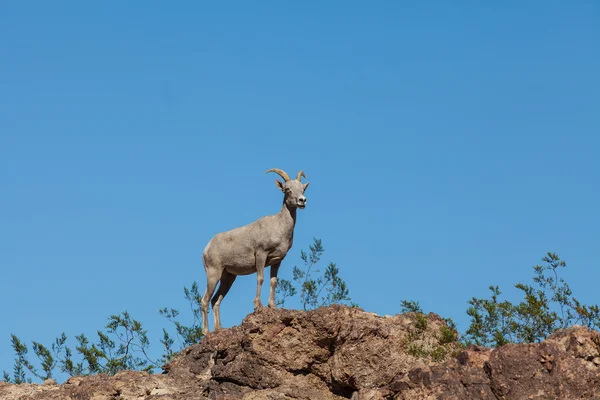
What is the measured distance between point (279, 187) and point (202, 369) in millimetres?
4397

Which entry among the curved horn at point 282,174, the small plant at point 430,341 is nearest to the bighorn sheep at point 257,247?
the curved horn at point 282,174

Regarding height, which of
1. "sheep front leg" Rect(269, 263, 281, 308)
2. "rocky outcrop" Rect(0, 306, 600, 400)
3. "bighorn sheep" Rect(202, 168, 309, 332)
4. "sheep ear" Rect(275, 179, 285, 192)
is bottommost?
"rocky outcrop" Rect(0, 306, 600, 400)

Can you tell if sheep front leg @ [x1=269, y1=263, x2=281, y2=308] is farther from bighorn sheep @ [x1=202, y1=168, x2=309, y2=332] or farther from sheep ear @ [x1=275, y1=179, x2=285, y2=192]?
sheep ear @ [x1=275, y1=179, x2=285, y2=192]

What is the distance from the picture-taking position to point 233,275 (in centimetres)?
2138

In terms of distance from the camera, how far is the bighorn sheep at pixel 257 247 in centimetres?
1998

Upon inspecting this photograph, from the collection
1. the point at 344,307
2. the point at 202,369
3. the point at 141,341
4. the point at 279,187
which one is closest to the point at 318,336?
the point at 344,307

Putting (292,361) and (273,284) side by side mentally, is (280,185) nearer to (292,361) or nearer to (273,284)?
(273,284)

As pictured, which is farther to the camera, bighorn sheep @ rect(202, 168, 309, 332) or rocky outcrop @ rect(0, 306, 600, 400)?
bighorn sheep @ rect(202, 168, 309, 332)

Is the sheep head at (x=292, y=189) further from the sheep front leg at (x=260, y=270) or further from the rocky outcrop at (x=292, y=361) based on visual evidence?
the rocky outcrop at (x=292, y=361)

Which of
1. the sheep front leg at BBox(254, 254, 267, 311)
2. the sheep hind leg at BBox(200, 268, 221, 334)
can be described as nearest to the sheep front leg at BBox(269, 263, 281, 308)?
the sheep front leg at BBox(254, 254, 267, 311)

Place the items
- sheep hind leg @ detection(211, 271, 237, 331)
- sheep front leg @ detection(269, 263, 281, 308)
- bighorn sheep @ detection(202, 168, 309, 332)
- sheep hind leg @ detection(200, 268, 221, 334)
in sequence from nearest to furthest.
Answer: sheep front leg @ detection(269, 263, 281, 308) → bighorn sheep @ detection(202, 168, 309, 332) → sheep hind leg @ detection(200, 268, 221, 334) → sheep hind leg @ detection(211, 271, 237, 331)

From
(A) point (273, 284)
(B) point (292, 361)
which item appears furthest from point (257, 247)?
(B) point (292, 361)

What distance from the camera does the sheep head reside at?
19.8m

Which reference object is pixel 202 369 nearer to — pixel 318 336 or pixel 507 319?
pixel 318 336
